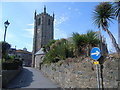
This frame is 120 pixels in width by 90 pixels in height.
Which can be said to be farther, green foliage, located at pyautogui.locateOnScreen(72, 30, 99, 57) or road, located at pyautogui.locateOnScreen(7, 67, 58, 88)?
road, located at pyautogui.locateOnScreen(7, 67, 58, 88)

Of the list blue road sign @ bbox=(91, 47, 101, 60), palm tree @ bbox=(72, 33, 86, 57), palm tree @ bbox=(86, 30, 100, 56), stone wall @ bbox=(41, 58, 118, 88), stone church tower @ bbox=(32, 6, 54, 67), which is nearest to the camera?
stone wall @ bbox=(41, 58, 118, 88)

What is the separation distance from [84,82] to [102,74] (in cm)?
148

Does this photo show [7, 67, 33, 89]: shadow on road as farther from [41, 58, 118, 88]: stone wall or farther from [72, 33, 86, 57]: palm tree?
[72, 33, 86, 57]: palm tree

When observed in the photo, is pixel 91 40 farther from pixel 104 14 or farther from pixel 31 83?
pixel 31 83

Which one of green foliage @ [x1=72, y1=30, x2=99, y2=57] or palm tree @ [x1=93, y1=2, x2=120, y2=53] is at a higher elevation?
palm tree @ [x1=93, y1=2, x2=120, y2=53]

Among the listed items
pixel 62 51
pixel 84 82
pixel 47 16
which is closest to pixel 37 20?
pixel 47 16

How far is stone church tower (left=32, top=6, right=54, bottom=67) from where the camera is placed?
58.6 metres

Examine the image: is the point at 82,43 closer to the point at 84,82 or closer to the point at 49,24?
the point at 84,82

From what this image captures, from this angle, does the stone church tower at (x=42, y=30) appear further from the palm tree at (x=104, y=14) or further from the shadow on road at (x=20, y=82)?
the palm tree at (x=104, y=14)

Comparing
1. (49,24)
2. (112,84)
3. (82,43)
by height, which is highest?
(49,24)

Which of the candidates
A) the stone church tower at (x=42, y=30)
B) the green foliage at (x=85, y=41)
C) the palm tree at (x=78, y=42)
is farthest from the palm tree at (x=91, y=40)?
the stone church tower at (x=42, y=30)

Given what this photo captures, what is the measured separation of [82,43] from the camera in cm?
992

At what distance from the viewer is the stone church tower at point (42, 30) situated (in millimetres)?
58597

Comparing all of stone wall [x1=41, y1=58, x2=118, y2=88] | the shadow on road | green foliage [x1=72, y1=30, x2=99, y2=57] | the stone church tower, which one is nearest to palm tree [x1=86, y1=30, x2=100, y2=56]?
green foliage [x1=72, y1=30, x2=99, y2=57]
